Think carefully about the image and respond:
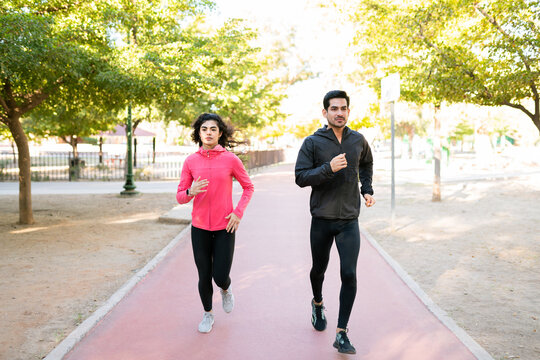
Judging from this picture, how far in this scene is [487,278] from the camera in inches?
251

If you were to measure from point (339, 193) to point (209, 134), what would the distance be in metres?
1.20

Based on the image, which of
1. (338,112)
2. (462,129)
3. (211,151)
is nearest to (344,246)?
(338,112)

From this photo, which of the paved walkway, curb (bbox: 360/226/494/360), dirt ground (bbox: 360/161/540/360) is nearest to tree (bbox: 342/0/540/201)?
dirt ground (bbox: 360/161/540/360)

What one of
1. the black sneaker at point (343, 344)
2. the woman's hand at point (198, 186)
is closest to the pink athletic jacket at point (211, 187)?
the woman's hand at point (198, 186)

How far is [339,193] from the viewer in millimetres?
3910

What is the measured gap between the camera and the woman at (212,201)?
13.5 ft

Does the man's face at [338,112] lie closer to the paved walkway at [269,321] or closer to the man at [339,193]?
the man at [339,193]

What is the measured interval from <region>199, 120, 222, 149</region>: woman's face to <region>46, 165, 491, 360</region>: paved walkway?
166 cm

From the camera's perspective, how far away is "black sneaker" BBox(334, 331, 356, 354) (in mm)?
3805

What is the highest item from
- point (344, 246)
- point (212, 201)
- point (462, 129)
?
point (462, 129)

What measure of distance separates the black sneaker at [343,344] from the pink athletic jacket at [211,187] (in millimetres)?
1272

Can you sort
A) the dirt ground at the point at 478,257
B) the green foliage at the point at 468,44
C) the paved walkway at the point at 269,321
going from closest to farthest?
1. the paved walkway at the point at 269,321
2. the dirt ground at the point at 478,257
3. the green foliage at the point at 468,44

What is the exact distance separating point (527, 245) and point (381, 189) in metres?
10.4

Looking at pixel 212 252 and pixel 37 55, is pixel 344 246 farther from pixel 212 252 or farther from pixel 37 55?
pixel 37 55
